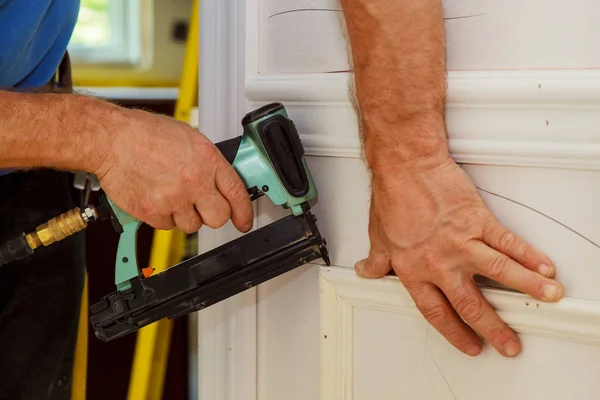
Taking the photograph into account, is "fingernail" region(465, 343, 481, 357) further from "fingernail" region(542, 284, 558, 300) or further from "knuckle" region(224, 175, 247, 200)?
"knuckle" region(224, 175, 247, 200)

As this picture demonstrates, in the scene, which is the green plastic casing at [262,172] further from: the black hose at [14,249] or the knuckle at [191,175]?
the black hose at [14,249]

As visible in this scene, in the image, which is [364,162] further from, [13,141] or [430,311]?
[13,141]

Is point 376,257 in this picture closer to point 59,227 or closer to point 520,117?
point 520,117

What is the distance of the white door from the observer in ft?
2.08

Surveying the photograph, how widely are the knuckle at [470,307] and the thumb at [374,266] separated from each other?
10 centimetres

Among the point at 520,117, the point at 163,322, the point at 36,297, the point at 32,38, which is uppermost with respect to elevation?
the point at 32,38

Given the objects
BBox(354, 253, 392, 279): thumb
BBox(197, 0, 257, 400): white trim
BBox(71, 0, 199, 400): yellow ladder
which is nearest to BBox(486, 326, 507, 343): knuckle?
BBox(354, 253, 392, 279): thumb

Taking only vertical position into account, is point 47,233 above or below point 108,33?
below

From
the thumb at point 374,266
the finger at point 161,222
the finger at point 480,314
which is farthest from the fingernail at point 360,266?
the finger at point 161,222

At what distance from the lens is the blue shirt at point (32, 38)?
Result: 0.87 m

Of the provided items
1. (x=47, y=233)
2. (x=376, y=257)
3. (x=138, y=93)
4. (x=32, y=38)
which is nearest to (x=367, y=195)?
(x=376, y=257)

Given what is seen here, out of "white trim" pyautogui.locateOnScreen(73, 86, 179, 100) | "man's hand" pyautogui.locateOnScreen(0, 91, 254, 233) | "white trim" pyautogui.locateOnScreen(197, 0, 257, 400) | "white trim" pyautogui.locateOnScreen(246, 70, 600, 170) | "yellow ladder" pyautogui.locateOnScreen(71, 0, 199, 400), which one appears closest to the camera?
"white trim" pyautogui.locateOnScreen(246, 70, 600, 170)

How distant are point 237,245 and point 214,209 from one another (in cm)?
6

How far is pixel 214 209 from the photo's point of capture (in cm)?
75
